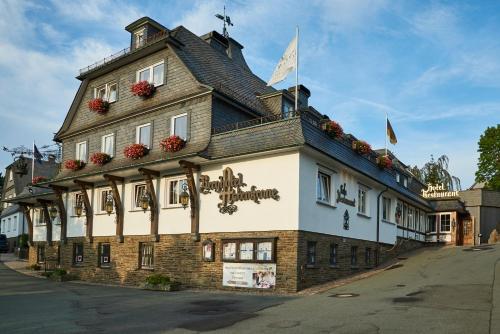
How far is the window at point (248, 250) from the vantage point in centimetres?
1936

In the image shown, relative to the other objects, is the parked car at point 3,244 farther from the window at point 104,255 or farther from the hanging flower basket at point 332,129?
the hanging flower basket at point 332,129

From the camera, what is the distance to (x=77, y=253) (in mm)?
28844

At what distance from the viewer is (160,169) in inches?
934

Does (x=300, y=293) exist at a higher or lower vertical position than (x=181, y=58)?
lower

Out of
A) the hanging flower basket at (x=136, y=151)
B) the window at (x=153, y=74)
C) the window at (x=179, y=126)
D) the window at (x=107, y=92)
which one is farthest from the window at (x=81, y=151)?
the window at (x=179, y=126)

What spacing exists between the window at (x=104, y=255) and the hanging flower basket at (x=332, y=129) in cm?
1274

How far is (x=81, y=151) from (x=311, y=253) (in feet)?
53.1

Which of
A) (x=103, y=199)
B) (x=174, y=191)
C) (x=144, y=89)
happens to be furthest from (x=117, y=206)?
(x=144, y=89)

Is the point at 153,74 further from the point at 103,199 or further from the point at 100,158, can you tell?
the point at 103,199

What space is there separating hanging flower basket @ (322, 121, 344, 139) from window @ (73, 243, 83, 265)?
604 inches

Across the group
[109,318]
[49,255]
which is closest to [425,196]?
[49,255]

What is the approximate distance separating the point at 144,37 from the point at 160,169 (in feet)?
25.6

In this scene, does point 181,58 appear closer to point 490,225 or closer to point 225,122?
point 225,122

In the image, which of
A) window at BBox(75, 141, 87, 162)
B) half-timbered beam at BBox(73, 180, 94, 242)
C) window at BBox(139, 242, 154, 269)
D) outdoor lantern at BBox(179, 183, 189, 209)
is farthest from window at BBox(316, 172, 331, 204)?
window at BBox(75, 141, 87, 162)
